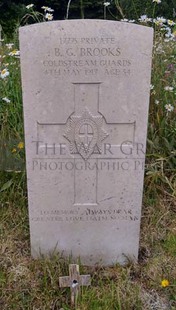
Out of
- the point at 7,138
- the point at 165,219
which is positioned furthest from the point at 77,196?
the point at 7,138

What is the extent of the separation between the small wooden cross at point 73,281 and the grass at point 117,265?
0.13 feet

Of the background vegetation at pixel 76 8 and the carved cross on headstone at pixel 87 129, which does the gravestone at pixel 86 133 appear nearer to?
the carved cross on headstone at pixel 87 129

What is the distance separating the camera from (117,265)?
94.9 inches

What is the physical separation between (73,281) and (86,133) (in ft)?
2.39

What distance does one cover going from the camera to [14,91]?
3.19 metres

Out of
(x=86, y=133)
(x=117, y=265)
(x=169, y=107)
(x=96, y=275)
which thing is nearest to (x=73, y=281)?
(x=96, y=275)

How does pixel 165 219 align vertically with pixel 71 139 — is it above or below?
below

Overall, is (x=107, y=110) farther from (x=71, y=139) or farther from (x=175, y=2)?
(x=175, y=2)

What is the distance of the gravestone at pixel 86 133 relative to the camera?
193cm

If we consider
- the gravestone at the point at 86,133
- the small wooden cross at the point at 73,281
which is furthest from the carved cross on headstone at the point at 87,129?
the small wooden cross at the point at 73,281

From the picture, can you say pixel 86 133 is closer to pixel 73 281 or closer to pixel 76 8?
pixel 73 281

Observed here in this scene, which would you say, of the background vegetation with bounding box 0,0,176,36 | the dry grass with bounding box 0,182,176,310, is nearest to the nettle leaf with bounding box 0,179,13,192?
the dry grass with bounding box 0,182,176,310

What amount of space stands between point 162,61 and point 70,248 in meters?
1.59

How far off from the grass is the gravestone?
0.11m
